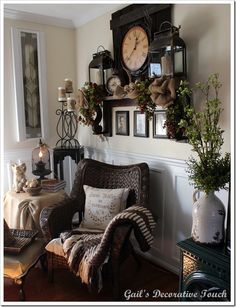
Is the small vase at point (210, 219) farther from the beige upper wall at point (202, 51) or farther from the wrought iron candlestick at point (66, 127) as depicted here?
the wrought iron candlestick at point (66, 127)

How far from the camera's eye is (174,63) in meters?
1.97

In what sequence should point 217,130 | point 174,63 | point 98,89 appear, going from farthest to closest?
point 98,89 → point 174,63 → point 217,130

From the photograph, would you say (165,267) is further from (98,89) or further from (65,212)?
(98,89)

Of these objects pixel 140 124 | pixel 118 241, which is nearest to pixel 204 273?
pixel 118 241

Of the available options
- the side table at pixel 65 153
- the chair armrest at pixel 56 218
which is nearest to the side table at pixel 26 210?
the chair armrest at pixel 56 218

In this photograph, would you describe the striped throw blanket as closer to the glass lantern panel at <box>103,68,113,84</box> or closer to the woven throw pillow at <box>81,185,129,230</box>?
the woven throw pillow at <box>81,185,129,230</box>

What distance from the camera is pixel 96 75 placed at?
118 inches

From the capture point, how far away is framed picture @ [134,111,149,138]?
7.97ft

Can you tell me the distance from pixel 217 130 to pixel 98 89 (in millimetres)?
1508

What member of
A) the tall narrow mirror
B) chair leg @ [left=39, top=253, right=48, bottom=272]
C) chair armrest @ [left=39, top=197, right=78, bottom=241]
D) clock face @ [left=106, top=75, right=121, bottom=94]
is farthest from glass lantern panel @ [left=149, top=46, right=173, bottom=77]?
chair leg @ [left=39, top=253, right=48, bottom=272]

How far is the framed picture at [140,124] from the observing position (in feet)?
7.97

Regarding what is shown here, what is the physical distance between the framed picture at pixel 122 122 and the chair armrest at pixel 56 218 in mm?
833

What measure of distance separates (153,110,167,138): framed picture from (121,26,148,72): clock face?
0.46 metres

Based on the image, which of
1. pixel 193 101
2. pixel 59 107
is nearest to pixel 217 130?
pixel 193 101
